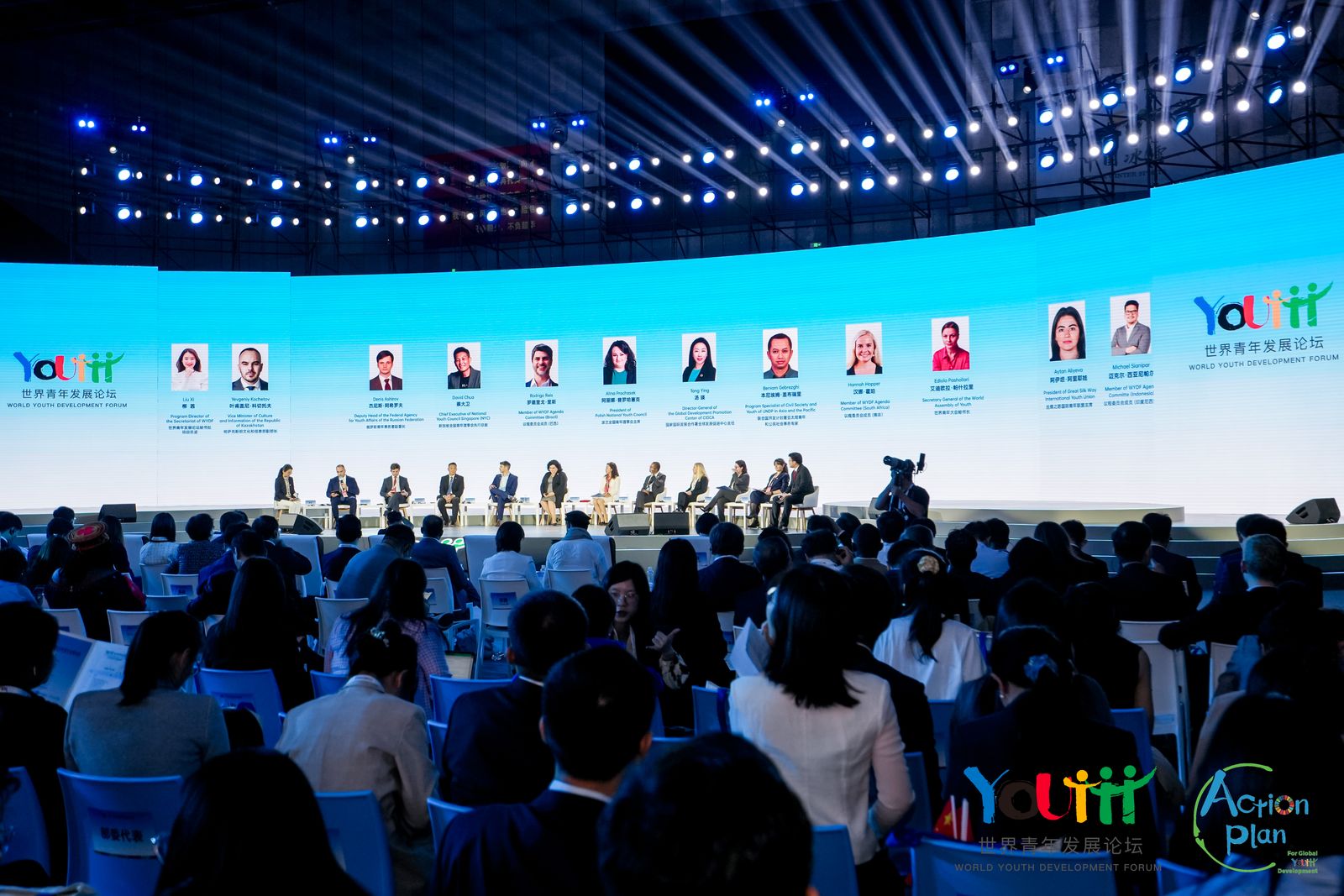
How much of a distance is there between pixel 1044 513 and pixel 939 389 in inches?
147

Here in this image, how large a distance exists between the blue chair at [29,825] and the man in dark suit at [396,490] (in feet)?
45.0

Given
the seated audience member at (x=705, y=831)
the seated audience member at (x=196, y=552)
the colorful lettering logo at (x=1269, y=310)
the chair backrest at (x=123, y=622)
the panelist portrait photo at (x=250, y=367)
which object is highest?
the panelist portrait photo at (x=250, y=367)

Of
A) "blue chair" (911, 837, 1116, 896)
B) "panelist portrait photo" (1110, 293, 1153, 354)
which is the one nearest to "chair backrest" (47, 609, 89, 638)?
"blue chair" (911, 837, 1116, 896)

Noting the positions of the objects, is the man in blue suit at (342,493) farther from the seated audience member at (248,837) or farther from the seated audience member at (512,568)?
the seated audience member at (248,837)

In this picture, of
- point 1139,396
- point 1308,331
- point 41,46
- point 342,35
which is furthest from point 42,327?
point 1308,331

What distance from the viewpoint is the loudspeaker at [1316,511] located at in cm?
1100

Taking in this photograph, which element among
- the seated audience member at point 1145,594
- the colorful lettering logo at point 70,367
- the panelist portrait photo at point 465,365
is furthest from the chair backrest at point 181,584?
the colorful lettering logo at point 70,367

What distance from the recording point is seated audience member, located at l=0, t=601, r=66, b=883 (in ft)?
9.20

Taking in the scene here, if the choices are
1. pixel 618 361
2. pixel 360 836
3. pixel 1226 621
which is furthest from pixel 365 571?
pixel 618 361

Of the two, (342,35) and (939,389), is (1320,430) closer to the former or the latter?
(939,389)

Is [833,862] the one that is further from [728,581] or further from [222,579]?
[222,579]

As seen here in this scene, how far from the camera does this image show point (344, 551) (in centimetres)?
738

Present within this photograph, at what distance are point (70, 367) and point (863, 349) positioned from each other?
12225 mm

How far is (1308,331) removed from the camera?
39.0 ft
